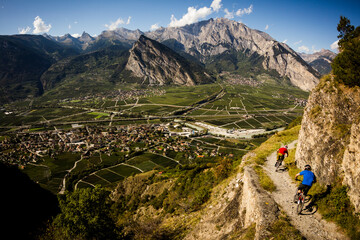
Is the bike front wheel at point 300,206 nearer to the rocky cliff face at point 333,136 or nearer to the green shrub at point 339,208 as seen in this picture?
the green shrub at point 339,208

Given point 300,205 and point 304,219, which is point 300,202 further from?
point 304,219

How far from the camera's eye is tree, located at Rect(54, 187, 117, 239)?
71.0ft

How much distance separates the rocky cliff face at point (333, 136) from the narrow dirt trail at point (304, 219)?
221cm

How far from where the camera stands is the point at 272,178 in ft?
63.9

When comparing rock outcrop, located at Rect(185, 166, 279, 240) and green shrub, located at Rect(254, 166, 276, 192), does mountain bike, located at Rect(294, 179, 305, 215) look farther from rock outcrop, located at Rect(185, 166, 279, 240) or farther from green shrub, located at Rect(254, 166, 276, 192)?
green shrub, located at Rect(254, 166, 276, 192)

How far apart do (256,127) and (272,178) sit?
6072 inches

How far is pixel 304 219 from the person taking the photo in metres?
13.2

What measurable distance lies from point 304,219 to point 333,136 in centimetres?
797

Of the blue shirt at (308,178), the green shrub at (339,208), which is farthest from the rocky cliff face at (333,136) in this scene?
the blue shirt at (308,178)

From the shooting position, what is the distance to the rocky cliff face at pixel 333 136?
42.7 ft

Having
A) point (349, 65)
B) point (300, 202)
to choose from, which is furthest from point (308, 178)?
point (349, 65)

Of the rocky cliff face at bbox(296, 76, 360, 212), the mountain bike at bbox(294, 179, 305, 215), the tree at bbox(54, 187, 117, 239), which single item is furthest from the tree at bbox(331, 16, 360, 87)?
the tree at bbox(54, 187, 117, 239)

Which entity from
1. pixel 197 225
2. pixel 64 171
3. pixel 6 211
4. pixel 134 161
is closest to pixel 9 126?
pixel 64 171

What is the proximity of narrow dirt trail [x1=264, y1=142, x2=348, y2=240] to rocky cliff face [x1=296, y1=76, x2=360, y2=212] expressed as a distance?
7.26 ft
